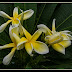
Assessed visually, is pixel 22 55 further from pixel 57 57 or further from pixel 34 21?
pixel 34 21

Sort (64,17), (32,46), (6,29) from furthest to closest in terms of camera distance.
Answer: (64,17) → (6,29) → (32,46)

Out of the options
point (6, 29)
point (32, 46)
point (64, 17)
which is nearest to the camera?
point (32, 46)

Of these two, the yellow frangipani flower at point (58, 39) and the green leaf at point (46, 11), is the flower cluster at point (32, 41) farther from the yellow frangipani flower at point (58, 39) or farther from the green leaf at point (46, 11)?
the green leaf at point (46, 11)

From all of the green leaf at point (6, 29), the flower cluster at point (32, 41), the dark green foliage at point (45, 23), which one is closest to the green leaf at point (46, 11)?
the dark green foliage at point (45, 23)

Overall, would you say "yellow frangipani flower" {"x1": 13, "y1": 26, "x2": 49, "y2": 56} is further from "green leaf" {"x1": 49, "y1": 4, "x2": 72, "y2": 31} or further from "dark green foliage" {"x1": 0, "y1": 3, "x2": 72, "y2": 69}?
"green leaf" {"x1": 49, "y1": 4, "x2": 72, "y2": 31}

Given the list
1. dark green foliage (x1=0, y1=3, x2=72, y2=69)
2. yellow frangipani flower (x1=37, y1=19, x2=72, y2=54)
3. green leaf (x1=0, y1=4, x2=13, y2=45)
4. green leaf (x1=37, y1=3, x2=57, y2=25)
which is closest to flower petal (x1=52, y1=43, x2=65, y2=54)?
yellow frangipani flower (x1=37, y1=19, x2=72, y2=54)

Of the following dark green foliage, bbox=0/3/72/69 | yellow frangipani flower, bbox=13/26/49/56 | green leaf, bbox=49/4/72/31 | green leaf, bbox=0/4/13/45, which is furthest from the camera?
green leaf, bbox=49/4/72/31

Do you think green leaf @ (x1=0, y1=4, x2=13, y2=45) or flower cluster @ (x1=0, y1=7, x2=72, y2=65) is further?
green leaf @ (x1=0, y1=4, x2=13, y2=45)

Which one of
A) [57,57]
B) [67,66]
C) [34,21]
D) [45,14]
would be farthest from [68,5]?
[67,66]

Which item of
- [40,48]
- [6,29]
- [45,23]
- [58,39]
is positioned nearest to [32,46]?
[40,48]

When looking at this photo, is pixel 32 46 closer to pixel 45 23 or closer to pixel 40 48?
pixel 40 48

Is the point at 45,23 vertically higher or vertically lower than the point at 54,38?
lower
